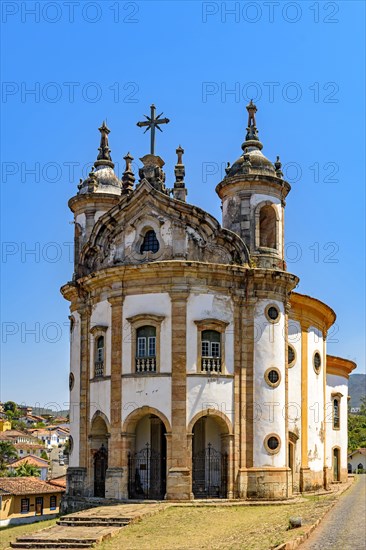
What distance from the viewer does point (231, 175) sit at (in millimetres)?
33062

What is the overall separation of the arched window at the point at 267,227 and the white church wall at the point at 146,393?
7481 mm

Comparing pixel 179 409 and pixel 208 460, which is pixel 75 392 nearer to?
pixel 179 409

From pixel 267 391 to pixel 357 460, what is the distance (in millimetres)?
58576

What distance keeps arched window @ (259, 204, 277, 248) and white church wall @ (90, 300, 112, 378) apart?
6.92m

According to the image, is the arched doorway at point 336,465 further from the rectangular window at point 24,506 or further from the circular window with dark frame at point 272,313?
the rectangular window at point 24,506

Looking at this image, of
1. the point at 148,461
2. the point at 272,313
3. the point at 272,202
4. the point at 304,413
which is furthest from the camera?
the point at 304,413

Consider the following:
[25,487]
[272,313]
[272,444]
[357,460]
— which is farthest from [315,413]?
[357,460]

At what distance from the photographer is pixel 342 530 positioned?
20.0 m

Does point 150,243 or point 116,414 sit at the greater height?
point 150,243

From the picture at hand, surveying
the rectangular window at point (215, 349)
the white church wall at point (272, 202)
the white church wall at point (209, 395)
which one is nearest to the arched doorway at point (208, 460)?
the white church wall at point (209, 395)

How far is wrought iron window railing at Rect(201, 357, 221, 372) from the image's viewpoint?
1172 inches

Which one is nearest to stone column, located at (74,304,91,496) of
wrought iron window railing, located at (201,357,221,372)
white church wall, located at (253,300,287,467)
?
wrought iron window railing, located at (201,357,221,372)

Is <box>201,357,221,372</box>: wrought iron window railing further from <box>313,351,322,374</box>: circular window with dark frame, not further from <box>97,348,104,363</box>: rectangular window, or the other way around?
<box>313,351,322,374</box>: circular window with dark frame

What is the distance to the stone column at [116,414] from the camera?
96.8ft
